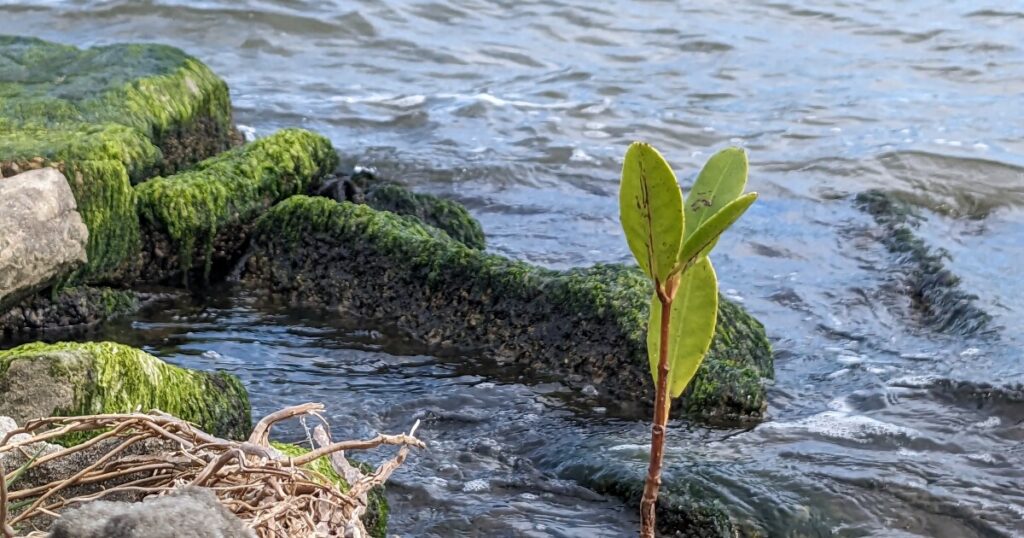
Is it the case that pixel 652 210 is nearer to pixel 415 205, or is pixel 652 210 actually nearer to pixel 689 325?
pixel 689 325

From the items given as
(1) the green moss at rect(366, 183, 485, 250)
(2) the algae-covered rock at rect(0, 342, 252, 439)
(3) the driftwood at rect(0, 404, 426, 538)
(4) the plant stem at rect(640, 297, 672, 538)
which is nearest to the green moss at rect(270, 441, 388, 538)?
(2) the algae-covered rock at rect(0, 342, 252, 439)

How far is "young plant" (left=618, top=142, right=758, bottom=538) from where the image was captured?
2078 mm

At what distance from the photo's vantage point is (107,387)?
134 inches

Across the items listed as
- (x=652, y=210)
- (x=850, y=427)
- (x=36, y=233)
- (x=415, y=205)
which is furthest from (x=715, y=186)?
(x=415, y=205)

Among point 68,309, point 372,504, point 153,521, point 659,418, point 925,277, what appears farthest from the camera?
point 925,277

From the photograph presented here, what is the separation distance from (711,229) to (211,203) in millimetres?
Answer: 4035

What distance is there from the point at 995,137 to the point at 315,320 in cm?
596

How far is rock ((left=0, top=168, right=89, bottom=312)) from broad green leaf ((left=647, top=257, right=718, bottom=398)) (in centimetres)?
292

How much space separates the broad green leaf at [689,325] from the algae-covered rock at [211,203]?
365cm

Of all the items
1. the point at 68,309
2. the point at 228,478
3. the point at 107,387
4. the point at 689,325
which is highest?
the point at 689,325

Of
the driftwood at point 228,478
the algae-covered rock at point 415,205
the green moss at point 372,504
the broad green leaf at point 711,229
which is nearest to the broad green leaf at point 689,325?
the broad green leaf at point 711,229

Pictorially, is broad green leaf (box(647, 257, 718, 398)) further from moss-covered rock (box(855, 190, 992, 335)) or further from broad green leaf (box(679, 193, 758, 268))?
moss-covered rock (box(855, 190, 992, 335))

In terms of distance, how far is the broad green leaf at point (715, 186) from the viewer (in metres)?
2.25

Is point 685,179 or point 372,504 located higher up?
point 685,179
